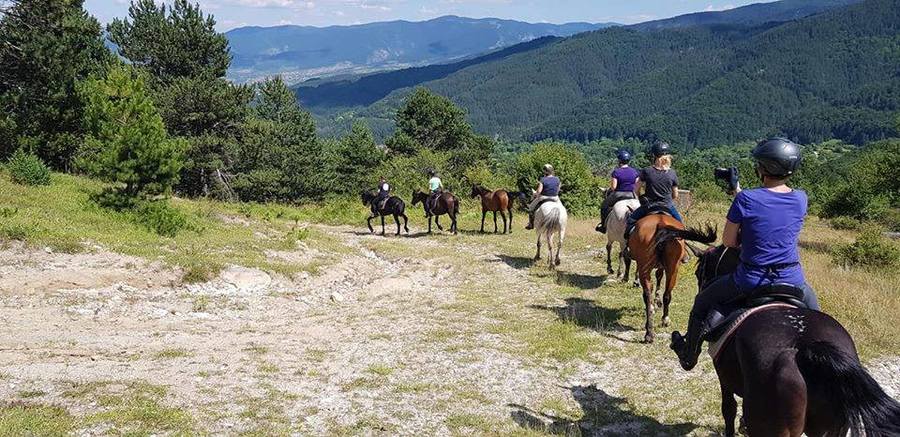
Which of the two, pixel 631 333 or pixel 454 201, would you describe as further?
pixel 454 201

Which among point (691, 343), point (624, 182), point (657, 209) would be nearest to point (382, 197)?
point (624, 182)

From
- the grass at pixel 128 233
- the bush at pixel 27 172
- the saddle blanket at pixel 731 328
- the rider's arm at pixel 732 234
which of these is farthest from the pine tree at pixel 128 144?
the saddle blanket at pixel 731 328

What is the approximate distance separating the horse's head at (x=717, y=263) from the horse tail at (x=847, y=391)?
286cm

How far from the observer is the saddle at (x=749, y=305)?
487 centimetres

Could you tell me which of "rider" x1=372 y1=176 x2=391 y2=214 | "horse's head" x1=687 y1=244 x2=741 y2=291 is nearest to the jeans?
"horse's head" x1=687 y1=244 x2=741 y2=291

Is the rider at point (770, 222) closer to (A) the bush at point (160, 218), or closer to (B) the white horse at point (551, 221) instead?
(B) the white horse at point (551, 221)

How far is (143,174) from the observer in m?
17.6

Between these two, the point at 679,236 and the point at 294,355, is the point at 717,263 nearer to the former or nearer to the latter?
the point at 679,236

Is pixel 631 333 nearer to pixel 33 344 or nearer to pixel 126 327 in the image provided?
pixel 126 327

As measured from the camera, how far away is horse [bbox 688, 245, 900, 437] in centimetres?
378

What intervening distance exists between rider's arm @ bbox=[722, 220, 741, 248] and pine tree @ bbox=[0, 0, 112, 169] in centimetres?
2713

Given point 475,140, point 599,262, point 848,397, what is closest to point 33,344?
point 848,397

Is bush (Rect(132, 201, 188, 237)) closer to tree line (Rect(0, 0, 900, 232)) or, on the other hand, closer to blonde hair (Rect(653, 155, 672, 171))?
tree line (Rect(0, 0, 900, 232))

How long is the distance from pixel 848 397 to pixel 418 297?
1018cm
